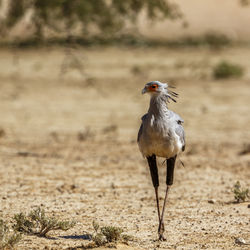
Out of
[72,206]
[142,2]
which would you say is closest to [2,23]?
[142,2]

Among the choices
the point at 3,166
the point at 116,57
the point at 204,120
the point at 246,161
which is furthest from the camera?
the point at 116,57

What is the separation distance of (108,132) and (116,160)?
3116mm

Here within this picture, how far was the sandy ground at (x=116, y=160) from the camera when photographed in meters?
6.44

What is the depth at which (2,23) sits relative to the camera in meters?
10.8

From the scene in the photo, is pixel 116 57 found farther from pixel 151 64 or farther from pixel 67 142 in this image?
pixel 67 142

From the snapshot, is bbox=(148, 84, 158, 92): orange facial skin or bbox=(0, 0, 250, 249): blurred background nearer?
bbox=(148, 84, 158, 92): orange facial skin

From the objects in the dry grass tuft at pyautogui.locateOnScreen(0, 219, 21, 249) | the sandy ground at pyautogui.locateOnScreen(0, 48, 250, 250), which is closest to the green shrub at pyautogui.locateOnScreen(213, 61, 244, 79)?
the sandy ground at pyautogui.locateOnScreen(0, 48, 250, 250)

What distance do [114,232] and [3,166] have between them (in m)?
4.13

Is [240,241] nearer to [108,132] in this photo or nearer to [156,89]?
[156,89]

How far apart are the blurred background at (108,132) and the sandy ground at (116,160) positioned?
2cm

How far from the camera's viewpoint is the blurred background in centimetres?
704

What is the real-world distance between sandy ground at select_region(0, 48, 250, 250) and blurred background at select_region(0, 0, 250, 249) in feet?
0.07

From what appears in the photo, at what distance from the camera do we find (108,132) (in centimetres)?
1318

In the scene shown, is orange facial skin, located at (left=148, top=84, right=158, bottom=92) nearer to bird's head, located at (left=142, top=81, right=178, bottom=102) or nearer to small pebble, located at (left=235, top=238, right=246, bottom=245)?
bird's head, located at (left=142, top=81, right=178, bottom=102)
